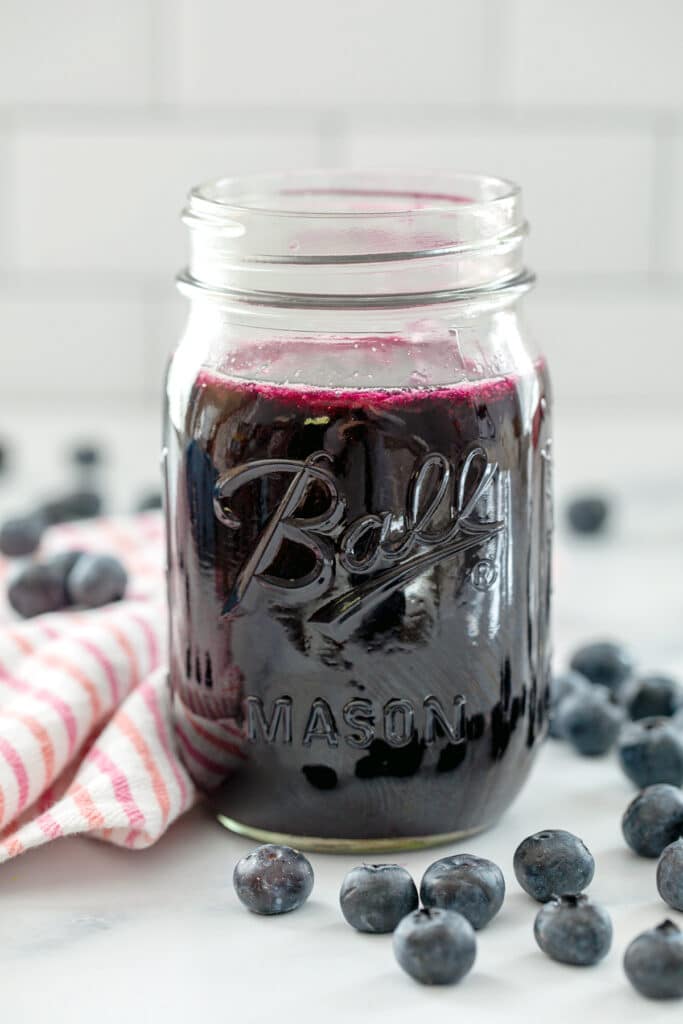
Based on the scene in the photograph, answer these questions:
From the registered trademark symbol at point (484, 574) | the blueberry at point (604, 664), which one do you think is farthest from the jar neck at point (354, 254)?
the blueberry at point (604, 664)

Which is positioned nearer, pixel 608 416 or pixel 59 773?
pixel 59 773

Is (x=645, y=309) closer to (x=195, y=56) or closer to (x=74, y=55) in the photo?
(x=195, y=56)

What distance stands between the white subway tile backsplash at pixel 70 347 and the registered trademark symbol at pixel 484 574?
53.3 inches

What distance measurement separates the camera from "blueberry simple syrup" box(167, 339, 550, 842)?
2.69ft

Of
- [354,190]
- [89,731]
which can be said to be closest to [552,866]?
[89,731]

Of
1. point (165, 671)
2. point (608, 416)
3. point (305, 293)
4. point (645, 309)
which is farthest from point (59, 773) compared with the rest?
point (645, 309)

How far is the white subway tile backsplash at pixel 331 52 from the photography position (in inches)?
76.4

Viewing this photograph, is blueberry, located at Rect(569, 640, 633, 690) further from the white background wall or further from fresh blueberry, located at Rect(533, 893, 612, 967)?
the white background wall

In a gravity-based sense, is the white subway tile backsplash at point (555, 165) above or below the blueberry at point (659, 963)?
above

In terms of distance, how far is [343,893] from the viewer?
81 centimetres

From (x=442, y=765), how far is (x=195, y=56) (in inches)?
54.1

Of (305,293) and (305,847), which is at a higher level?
(305,293)

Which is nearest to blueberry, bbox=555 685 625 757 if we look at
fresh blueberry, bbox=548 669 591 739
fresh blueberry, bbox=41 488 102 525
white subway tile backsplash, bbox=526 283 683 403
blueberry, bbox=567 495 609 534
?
fresh blueberry, bbox=548 669 591 739

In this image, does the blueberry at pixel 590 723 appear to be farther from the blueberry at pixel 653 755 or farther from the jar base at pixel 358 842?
the jar base at pixel 358 842
